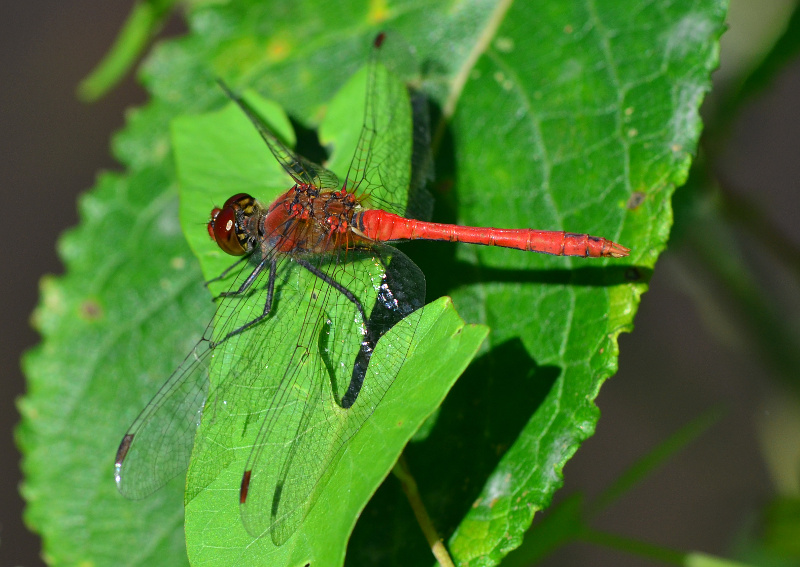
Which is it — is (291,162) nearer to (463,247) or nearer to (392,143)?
(392,143)

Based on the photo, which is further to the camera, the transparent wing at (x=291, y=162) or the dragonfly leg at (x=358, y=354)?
the transparent wing at (x=291, y=162)

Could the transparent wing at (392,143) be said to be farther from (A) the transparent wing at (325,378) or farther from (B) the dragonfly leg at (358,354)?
(B) the dragonfly leg at (358,354)

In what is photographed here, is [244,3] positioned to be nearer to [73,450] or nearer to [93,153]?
[73,450]

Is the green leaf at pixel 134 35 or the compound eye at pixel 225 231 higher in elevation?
the green leaf at pixel 134 35

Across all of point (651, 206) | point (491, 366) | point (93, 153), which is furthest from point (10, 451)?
point (651, 206)

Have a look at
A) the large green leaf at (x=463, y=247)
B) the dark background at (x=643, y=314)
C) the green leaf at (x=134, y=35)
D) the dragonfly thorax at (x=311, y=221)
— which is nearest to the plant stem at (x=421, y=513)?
the large green leaf at (x=463, y=247)

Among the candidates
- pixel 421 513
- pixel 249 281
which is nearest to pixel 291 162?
pixel 249 281
